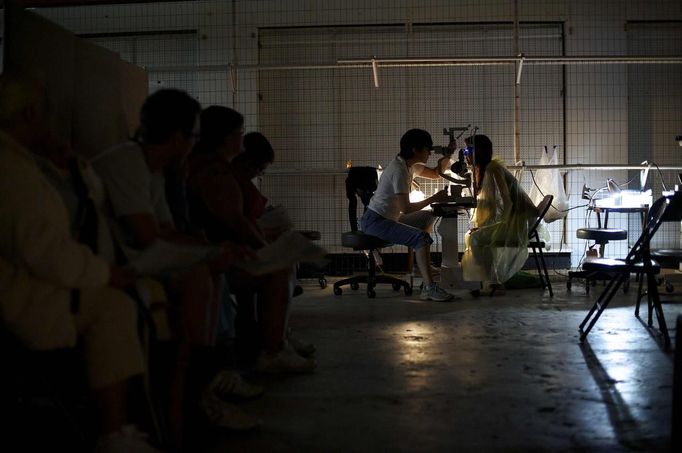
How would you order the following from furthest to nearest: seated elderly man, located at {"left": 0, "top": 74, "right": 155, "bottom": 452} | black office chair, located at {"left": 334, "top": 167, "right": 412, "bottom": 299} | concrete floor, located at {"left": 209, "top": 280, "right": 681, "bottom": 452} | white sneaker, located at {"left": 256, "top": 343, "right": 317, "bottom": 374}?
black office chair, located at {"left": 334, "top": 167, "right": 412, "bottom": 299} → white sneaker, located at {"left": 256, "top": 343, "right": 317, "bottom": 374} → concrete floor, located at {"left": 209, "top": 280, "right": 681, "bottom": 452} → seated elderly man, located at {"left": 0, "top": 74, "right": 155, "bottom": 452}

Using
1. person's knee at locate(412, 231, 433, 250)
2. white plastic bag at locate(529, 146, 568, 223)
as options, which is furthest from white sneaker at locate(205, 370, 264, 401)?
white plastic bag at locate(529, 146, 568, 223)

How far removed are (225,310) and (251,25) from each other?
5.84m

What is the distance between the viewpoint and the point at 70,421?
1.84m

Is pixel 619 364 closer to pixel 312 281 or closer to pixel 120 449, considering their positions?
pixel 120 449

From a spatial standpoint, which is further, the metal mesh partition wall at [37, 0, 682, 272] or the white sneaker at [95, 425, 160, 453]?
the metal mesh partition wall at [37, 0, 682, 272]

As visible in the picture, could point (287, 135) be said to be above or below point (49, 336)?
above

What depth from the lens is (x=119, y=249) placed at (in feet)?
6.96

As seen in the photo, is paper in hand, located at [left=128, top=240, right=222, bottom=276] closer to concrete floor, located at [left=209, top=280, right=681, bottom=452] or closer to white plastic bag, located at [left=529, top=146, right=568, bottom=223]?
concrete floor, located at [left=209, top=280, right=681, bottom=452]

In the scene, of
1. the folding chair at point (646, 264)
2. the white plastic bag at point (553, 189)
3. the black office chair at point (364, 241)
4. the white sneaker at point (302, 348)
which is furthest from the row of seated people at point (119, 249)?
the white plastic bag at point (553, 189)

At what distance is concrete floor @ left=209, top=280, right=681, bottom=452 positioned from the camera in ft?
7.47

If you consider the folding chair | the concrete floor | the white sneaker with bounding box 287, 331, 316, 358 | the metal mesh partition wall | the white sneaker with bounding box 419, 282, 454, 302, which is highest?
the metal mesh partition wall

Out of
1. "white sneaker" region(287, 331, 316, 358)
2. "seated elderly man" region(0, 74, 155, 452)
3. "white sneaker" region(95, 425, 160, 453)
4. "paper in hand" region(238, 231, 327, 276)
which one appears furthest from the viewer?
"white sneaker" region(287, 331, 316, 358)

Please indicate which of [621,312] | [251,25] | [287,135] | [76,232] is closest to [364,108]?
[287,135]

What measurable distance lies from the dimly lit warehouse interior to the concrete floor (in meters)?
0.02
